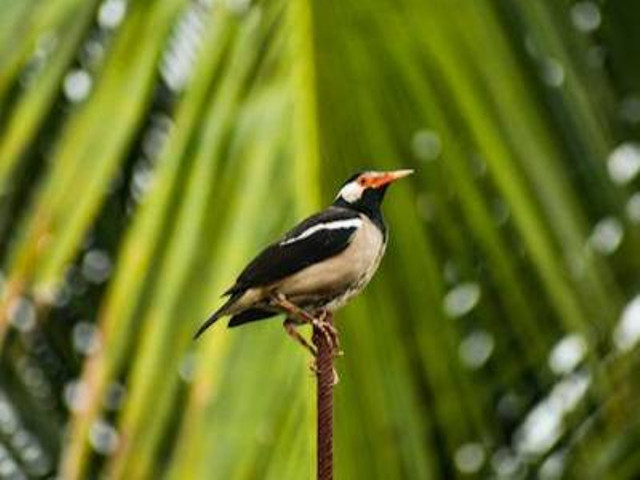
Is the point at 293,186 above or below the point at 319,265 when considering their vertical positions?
above

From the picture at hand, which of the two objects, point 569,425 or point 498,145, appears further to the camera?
point 569,425

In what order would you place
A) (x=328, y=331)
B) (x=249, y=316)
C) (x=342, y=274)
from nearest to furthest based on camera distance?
(x=328, y=331), (x=249, y=316), (x=342, y=274)

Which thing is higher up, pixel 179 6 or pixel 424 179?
pixel 179 6

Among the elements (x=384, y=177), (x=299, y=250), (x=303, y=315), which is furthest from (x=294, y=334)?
(x=384, y=177)

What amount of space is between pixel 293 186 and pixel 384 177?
140 mm

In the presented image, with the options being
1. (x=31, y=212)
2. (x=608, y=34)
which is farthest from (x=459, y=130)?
(x=608, y=34)

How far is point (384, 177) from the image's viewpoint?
2488mm

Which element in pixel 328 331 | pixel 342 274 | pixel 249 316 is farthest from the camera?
pixel 342 274

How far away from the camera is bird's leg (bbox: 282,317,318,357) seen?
2.25m

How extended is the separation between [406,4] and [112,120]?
39 centimetres

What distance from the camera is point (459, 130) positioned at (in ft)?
8.45

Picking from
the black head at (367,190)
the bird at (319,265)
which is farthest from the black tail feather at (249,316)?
the black head at (367,190)

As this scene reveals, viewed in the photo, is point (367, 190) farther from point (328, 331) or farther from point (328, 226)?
point (328, 331)

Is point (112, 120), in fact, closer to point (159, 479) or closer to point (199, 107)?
point (199, 107)
